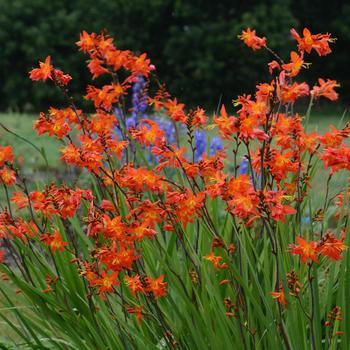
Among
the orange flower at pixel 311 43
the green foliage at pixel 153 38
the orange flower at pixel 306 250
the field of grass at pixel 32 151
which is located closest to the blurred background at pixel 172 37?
the green foliage at pixel 153 38

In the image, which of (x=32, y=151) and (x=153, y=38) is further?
(x=153, y=38)

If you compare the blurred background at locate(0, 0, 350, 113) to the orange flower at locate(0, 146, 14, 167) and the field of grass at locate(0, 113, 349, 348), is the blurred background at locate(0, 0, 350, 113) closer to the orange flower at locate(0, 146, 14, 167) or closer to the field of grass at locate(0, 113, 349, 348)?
the field of grass at locate(0, 113, 349, 348)

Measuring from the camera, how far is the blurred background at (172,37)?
65.7 ft

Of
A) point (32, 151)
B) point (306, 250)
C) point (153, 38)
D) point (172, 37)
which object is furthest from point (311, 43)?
point (153, 38)

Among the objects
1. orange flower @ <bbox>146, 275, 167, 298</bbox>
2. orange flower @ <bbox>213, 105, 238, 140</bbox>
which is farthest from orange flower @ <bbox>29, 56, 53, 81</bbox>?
orange flower @ <bbox>146, 275, 167, 298</bbox>

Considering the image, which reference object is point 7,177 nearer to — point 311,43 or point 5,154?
point 5,154

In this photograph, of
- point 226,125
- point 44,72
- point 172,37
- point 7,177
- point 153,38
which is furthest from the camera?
point 153,38

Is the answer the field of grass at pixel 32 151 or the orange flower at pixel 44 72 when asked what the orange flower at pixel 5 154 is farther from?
the field of grass at pixel 32 151

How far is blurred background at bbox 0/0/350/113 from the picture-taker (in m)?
20.0

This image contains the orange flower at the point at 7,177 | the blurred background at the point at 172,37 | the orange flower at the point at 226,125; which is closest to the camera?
the orange flower at the point at 226,125

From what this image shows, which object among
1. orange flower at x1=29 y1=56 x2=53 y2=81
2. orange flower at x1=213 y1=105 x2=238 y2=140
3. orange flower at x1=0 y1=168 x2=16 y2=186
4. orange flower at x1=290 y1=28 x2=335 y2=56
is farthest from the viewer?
orange flower at x1=0 y1=168 x2=16 y2=186

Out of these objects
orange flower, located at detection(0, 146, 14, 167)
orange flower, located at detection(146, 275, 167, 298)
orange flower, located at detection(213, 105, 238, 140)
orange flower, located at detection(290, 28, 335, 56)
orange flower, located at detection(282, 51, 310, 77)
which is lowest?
orange flower, located at detection(146, 275, 167, 298)

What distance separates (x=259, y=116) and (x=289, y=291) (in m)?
A: 0.52

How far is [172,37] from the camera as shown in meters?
20.6
